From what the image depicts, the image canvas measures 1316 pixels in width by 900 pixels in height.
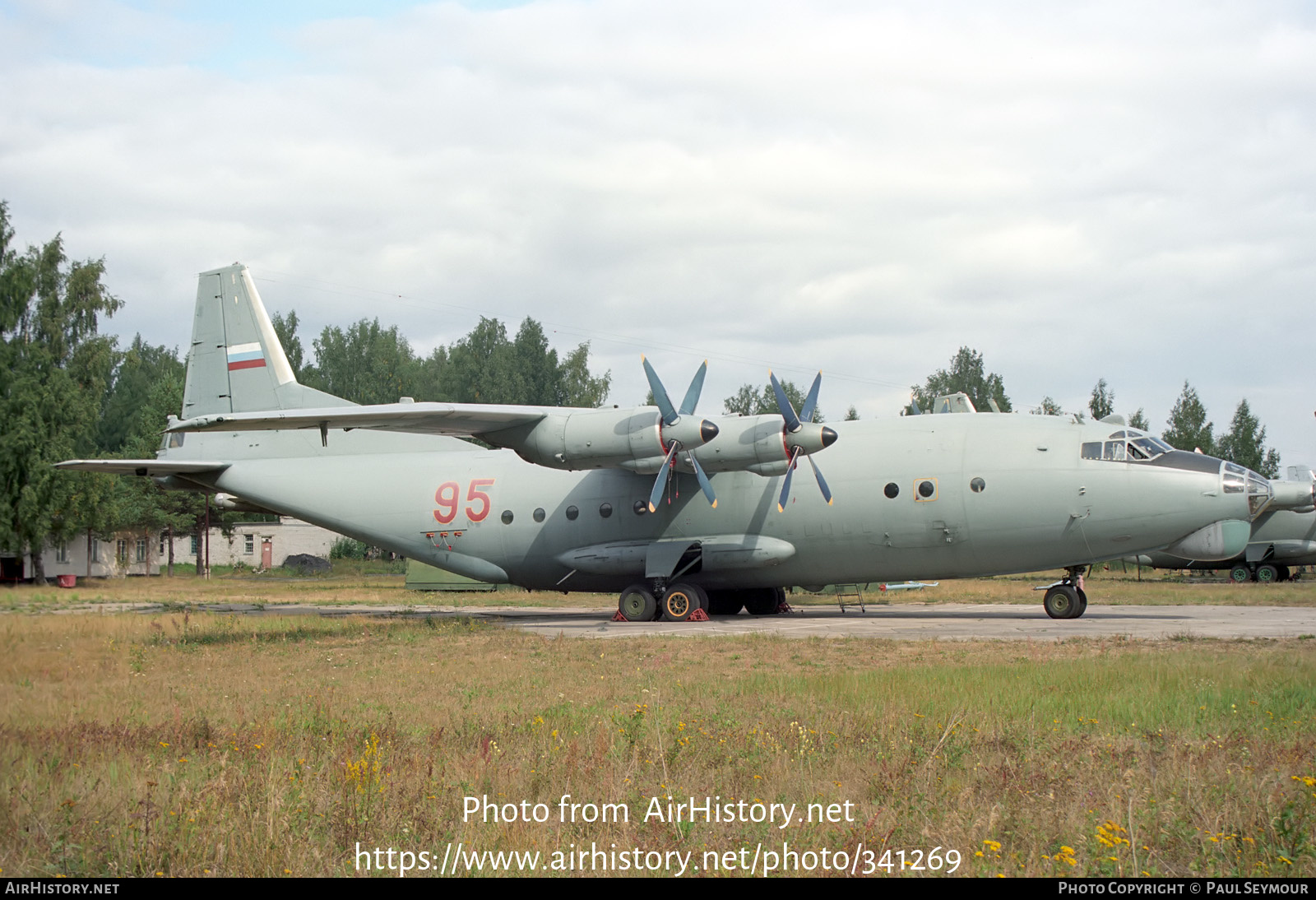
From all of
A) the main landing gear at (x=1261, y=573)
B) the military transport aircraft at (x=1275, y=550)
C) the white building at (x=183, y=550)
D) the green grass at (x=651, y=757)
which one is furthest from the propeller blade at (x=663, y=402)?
the main landing gear at (x=1261, y=573)

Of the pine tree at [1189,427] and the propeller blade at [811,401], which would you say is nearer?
the propeller blade at [811,401]

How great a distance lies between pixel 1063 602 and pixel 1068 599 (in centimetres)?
14

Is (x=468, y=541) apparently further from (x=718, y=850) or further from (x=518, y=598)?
(x=718, y=850)

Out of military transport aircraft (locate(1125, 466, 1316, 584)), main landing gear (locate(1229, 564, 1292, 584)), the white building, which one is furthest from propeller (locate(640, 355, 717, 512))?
main landing gear (locate(1229, 564, 1292, 584))

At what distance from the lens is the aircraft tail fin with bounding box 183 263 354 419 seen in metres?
29.4

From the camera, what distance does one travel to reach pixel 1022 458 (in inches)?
922

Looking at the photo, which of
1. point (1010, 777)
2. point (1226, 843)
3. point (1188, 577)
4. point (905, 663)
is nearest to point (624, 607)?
point (905, 663)

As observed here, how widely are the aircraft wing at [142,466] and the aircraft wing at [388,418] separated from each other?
2.53m

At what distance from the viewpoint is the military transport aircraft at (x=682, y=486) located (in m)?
22.9

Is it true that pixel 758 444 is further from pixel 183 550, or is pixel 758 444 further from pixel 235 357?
pixel 183 550

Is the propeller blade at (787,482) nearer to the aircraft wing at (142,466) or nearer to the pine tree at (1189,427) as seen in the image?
the aircraft wing at (142,466)

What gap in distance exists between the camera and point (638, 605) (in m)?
25.8

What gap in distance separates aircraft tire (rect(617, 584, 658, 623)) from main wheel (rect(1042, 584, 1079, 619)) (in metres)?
9.60
